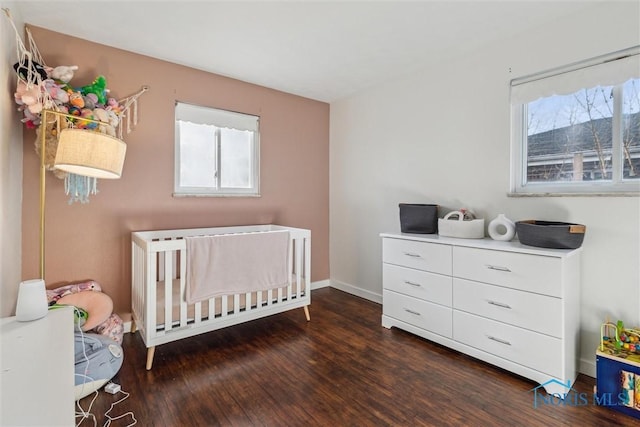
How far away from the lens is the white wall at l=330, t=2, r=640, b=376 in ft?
6.01

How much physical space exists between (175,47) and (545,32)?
267cm

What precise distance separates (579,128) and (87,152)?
9.65ft

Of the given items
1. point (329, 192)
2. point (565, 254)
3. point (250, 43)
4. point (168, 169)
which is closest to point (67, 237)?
point (168, 169)

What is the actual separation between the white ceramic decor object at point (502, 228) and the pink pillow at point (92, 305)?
9.08ft

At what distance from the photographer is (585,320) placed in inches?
76.5

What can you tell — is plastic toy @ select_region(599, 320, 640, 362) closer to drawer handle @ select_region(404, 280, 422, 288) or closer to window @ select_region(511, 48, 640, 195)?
window @ select_region(511, 48, 640, 195)

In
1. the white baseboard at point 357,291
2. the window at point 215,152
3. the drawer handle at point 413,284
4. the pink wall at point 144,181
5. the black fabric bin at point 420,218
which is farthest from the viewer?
the white baseboard at point 357,291

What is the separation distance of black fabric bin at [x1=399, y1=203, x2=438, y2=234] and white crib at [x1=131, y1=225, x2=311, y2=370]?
0.86 meters

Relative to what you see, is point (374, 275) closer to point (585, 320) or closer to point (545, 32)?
point (585, 320)

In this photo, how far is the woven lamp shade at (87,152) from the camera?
1543 millimetres

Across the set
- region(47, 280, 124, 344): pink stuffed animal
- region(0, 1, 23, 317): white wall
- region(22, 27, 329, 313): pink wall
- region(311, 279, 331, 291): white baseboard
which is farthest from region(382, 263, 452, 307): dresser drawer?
region(0, 1, 23, 317): white wall

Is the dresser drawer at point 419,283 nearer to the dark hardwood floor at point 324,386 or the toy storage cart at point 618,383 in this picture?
the dark hardwood floor at point 324,386

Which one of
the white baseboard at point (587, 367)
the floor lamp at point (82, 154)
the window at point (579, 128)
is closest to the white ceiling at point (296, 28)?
the window at point (579, 128)

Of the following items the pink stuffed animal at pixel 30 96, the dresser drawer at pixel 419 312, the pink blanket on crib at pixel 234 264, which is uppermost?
the pink stuffed animal at pixel 30 96
